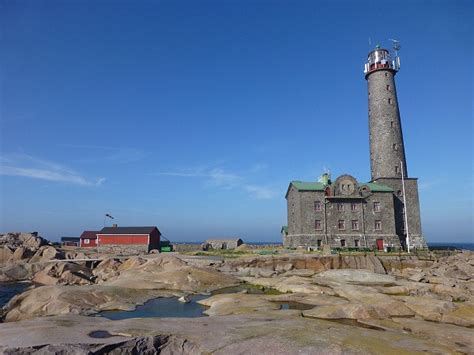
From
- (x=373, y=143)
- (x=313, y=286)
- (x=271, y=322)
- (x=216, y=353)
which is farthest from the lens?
(x=373, y=143)

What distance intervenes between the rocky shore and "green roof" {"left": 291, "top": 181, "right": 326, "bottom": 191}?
1349 centimetres

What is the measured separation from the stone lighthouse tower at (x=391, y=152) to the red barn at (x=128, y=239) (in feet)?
129

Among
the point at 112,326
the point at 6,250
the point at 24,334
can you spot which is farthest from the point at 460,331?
the point at 6,250

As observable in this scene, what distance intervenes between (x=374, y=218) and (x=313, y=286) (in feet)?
101

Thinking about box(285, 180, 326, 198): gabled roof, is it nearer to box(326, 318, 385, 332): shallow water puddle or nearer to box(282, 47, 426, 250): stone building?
box(282, 47, 426, 250): stone building

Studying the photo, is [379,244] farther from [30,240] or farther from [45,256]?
[30,240]

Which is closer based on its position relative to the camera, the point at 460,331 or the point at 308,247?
the point at 460,331

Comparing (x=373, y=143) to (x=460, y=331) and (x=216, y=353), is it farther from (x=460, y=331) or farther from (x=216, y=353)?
(x=216, y=353)

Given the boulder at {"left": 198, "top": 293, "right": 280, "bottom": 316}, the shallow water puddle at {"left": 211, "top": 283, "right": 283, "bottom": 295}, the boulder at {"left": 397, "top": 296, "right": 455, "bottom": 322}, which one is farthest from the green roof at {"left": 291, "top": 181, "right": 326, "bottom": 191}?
the boulder at {"left": 397, "top": 296, "right": 455, "bottom": 322}

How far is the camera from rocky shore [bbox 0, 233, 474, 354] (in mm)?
13844

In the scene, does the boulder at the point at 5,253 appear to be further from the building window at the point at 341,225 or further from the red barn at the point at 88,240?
the building window at the point at 341,225

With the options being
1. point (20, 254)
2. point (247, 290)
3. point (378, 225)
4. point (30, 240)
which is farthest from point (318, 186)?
point (30, 240)

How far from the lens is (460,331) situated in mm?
17141

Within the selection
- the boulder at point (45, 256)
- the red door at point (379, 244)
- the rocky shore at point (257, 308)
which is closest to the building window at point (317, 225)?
the red door at point (379, 244)
